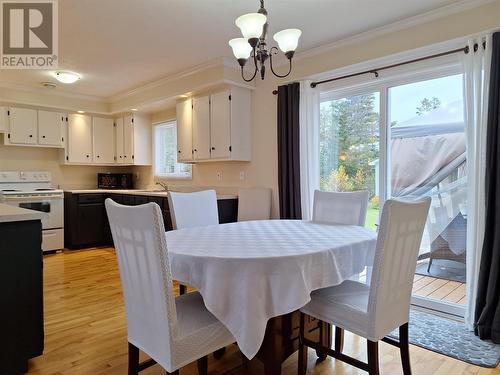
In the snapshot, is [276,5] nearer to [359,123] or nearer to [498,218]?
[359,123]

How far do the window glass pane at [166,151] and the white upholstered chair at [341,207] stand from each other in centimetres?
306

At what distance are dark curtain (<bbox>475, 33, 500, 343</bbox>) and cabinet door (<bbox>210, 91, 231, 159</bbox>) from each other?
2494mm

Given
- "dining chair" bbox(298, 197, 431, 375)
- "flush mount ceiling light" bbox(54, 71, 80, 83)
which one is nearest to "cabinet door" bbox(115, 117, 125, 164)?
"flush mount ceiling light" bbox(54, 71, 80, 83)

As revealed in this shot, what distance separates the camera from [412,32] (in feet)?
9.09

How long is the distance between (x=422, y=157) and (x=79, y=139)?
5.07m

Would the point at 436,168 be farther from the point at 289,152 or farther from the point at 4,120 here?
the point at 4,120

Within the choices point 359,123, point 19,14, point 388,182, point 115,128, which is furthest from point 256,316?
point 115,128

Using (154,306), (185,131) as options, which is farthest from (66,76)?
(154,306)

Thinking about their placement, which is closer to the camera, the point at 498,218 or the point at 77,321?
the point at 498,218

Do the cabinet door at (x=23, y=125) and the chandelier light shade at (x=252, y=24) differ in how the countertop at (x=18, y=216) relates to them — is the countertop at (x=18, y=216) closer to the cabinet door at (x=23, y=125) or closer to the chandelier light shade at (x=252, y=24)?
the chandelier light shade at (x=252, y=24)

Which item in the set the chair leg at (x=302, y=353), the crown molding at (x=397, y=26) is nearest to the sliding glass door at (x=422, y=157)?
the crown molding at (x=397, y=26)

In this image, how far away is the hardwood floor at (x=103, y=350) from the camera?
1979 mm

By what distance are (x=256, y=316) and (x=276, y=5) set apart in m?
2.26

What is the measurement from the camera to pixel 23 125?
492cm
